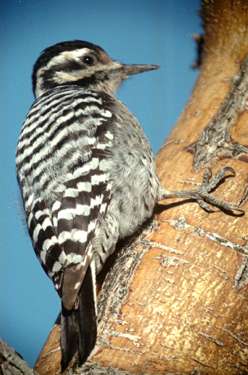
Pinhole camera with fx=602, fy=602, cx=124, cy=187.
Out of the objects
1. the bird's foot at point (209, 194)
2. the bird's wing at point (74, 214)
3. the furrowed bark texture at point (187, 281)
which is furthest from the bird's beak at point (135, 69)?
the bird's foot at point (209, 194)

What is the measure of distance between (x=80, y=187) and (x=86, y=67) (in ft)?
4.48

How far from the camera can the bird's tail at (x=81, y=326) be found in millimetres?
2545

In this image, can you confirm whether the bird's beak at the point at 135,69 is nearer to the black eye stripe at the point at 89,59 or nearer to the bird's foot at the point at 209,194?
the black eye stripe at the point at 89,59

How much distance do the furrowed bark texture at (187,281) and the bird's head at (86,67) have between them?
0.80 meters

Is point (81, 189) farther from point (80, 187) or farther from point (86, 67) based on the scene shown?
point (86, 67)

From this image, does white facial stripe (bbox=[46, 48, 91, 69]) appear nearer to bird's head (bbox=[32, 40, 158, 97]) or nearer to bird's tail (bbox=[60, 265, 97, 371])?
bird's head (bbox=[32, 40, 158, 97])

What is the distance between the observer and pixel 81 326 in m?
2.63

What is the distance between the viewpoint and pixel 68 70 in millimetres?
4090

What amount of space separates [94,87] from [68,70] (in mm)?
228

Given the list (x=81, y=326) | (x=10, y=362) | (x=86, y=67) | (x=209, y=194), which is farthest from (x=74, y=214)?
(x=86, y=67)

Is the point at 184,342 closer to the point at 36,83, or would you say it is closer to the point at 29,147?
the point at 29,147

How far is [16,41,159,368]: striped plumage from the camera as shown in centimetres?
272

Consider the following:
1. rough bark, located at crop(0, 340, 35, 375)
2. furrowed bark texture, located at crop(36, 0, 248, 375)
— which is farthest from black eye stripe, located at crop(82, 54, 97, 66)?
rough bark, located at crop(0, 340, 35, 375)

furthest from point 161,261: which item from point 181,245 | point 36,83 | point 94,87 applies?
point 36,83
